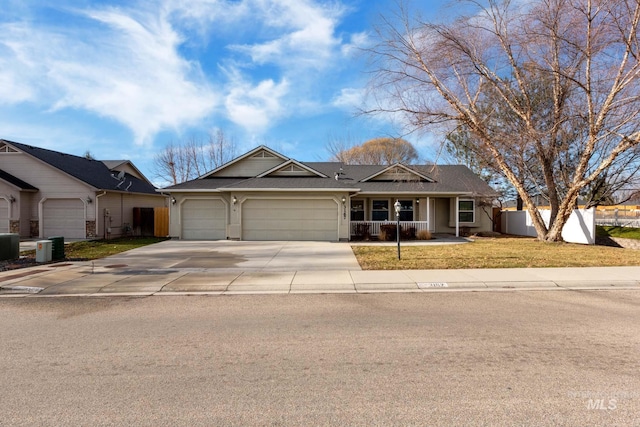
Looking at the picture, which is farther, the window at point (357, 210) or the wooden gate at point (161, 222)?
the wooden gate at point (161, 222)

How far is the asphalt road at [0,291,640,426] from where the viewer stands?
10.2 feet

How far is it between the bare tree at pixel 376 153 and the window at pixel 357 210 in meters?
18.1

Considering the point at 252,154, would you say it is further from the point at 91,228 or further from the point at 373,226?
the point at 91,228

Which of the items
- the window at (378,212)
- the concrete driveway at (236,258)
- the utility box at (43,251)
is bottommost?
the concrete driveway at (236,258)

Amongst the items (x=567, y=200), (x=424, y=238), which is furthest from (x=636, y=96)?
(x=424, y=238)

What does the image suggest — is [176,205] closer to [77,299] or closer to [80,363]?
[77,299]

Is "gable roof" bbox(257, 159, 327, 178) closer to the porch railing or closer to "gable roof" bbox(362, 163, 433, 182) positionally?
the porch railing

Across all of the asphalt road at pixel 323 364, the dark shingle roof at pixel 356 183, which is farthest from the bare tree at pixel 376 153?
the asphalt road at pixel 323 364

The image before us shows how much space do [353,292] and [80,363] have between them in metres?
5.08

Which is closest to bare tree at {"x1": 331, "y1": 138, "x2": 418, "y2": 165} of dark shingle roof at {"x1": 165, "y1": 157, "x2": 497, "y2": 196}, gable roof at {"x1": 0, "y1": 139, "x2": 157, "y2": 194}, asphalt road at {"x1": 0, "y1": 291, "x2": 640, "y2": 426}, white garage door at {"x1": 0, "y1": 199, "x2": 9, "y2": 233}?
dark shingle roof at {"x1": 165, "y1": 157, "x2": 497, "y2": 196}

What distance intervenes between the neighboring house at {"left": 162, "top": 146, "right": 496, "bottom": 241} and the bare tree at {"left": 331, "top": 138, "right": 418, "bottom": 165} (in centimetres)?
1782

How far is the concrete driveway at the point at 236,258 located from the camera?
36.1 ft

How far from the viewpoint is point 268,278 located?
919cm

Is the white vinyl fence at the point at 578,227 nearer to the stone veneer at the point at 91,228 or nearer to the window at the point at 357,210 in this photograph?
the window at the point at 357,210
